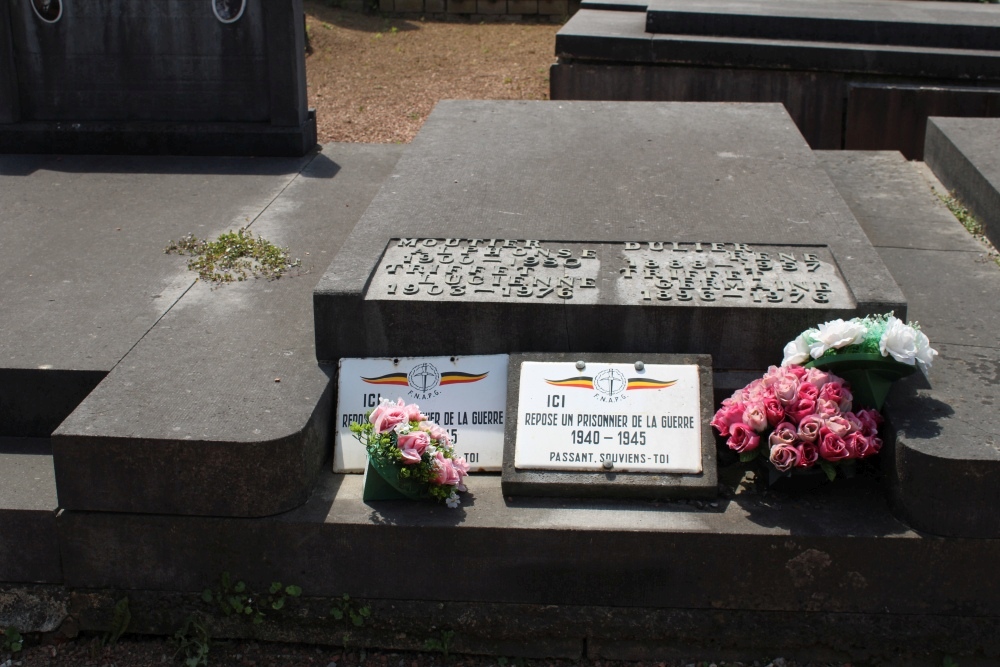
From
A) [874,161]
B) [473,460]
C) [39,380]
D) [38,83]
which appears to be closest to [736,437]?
[473,460]

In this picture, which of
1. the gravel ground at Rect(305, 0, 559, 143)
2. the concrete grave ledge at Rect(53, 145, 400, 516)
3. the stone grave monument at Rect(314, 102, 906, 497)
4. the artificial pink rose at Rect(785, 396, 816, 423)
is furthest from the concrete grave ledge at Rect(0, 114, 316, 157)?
the artificial pink rose at Rect(785, 396, 816, 423)

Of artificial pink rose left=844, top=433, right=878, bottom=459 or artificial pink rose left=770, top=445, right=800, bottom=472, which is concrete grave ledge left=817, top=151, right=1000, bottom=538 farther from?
artificial pink rose left=770, top=445, right=800, bottom=472

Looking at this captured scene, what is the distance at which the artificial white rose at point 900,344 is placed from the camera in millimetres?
3312

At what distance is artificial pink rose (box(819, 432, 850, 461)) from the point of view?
3262mm

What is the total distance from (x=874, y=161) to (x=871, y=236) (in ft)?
4.55

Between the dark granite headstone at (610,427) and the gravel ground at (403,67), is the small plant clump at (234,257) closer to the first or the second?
the dark granite headstone at (610,427)

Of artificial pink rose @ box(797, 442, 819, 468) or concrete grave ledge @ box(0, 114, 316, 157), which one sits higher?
concrete grave ledge @ box(0, 114, 316, 157)

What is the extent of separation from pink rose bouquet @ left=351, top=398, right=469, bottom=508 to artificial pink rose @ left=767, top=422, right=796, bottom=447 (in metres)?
0.97

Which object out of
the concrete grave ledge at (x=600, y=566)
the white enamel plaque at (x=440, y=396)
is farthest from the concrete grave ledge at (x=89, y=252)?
the white enamel plaque at (x=440, y=396)

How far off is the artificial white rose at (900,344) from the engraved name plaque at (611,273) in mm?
402

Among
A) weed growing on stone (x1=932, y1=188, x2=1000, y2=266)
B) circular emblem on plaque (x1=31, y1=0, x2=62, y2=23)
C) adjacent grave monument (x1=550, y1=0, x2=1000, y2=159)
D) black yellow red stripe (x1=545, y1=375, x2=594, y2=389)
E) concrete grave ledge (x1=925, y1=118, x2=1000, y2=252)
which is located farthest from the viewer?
adjacent grave monument (x1=550, y1=0, x2=1000, y2=159)

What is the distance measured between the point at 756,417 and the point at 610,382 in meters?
0.54

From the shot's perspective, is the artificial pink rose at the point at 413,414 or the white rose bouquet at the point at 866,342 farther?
the artificial pink rose at the point at 413,414

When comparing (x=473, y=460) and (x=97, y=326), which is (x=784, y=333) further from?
(x=97, y=326)
